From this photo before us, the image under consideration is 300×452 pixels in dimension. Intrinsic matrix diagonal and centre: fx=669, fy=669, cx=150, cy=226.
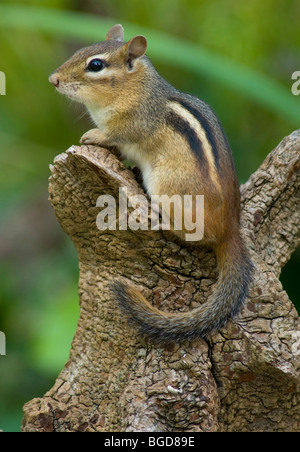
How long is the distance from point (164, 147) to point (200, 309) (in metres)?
0.70

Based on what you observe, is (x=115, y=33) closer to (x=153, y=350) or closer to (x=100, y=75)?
(x=100, y=75)

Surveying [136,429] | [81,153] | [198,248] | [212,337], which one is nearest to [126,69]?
[81,153]

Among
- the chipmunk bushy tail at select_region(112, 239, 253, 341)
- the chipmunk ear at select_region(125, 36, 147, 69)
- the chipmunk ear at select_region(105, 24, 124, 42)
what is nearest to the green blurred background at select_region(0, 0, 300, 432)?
the chipmunk ear at select_region(105, 24, 124, 42)

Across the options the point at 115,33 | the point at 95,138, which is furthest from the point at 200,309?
the point at 115,33

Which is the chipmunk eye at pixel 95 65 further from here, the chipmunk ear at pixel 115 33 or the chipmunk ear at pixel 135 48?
the chipmunk ear at pixel 115 33

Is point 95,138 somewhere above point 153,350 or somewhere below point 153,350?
above

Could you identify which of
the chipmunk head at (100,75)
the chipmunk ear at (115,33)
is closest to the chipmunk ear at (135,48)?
the chipmunk head at (100,75)

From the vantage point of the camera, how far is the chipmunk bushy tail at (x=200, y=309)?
2.25 meters

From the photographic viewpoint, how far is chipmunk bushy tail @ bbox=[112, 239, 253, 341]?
7.38 feet

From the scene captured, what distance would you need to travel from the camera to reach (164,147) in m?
2.65

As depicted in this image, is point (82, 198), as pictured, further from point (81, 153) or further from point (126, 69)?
point (126, 69)

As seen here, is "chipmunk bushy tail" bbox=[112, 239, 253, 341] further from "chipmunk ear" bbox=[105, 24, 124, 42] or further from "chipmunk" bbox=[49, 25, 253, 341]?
"chipmunk ear" bbox=[105, 24, 124, 42]

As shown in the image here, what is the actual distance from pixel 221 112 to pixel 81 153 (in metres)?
2.17

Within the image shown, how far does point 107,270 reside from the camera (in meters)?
2.42
